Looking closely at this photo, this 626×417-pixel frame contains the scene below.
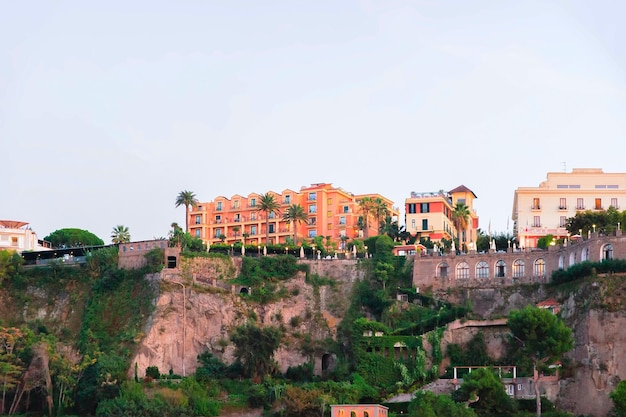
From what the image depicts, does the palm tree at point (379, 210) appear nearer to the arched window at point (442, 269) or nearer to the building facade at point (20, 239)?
the arched window at point (442, 269)

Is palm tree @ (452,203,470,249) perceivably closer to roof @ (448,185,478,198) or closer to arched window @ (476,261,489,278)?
roof @ (448,185,478,198)

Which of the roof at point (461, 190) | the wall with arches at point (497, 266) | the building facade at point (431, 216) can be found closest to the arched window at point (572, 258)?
the wall with arches at point (497, 266)

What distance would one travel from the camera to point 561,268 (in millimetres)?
85375

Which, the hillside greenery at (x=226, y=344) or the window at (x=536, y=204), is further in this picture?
the window at (x=536, y=204)

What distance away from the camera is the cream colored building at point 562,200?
10106 centimetres

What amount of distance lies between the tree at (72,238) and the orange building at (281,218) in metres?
9.74

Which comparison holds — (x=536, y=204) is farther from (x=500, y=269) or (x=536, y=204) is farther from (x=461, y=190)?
(x=461, y=190)

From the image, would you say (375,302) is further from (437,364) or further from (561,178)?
(561,178)

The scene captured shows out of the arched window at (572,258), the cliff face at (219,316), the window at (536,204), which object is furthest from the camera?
the window at (536,204)

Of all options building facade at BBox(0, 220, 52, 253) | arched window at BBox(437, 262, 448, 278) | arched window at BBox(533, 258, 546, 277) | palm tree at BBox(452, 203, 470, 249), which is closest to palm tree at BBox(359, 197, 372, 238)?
palm tree at BBox(452, 203, 470, 249)

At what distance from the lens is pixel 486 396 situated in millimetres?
73625

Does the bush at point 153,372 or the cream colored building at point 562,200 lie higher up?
the cream colored building at point 562,200

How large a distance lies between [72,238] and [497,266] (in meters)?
43.0

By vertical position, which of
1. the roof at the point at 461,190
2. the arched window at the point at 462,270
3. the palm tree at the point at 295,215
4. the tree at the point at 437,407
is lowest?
the tree at the point at 437,407
